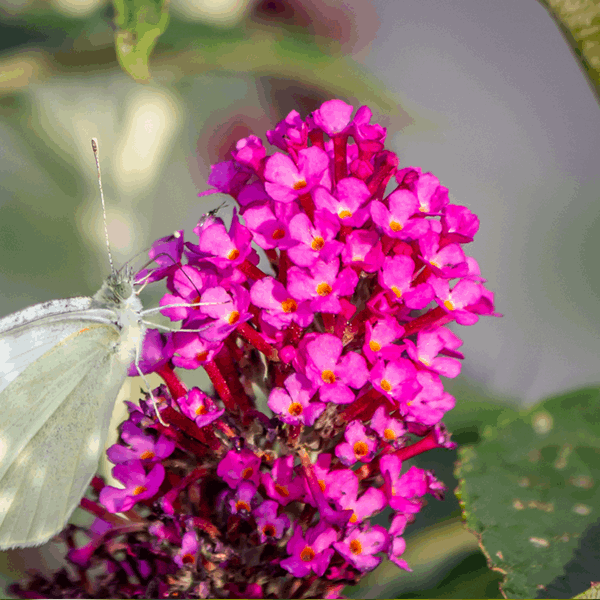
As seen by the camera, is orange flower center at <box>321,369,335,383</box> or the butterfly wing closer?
orange flower center at <box>321,369,335,383</box>

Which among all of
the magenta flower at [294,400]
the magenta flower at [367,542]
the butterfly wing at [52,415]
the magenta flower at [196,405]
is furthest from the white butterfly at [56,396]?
the magenta flower at [367,542]

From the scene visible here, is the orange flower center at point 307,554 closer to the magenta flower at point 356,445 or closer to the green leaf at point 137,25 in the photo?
the magenta flower at point 356,445

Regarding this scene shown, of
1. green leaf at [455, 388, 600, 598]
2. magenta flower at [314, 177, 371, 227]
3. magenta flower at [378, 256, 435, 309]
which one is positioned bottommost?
green leaf at [455, 388, 600, 598]

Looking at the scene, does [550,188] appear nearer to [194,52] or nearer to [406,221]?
[406,221]

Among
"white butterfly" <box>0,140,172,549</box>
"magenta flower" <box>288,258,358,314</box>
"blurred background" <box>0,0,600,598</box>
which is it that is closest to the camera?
"magenta flower" <box>288,258,358,314</box>

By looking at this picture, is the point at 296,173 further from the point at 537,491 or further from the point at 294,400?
the point at 537,491

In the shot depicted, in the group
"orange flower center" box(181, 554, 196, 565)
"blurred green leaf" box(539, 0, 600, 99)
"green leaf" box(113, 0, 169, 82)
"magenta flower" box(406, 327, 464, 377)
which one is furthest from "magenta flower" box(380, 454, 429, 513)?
"green leaf" box(113, 0, 169, 82)

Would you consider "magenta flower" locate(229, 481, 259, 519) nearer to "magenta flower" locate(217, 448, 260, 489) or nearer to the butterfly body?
"magenta flower" locate(217, 448, 260, 489)
